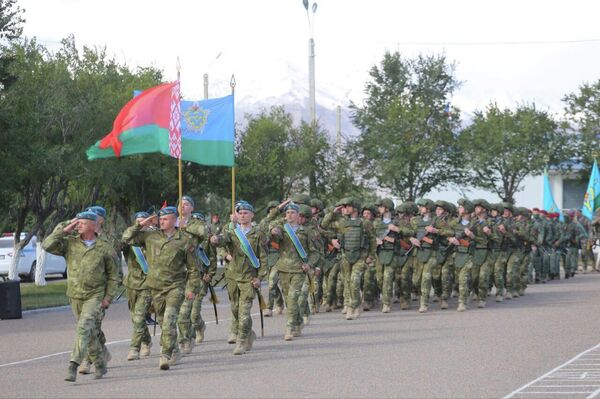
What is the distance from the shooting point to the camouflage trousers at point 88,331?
42.5ft

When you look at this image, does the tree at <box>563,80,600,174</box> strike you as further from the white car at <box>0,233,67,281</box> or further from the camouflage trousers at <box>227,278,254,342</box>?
the camouflage trousers at <box>227,278,254,342</box>

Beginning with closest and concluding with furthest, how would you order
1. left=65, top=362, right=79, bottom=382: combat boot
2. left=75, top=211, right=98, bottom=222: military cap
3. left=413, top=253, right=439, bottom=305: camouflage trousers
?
left=65, top=362, right=79, bottom=382: combat boot, left=75, top=211, right=98, bottom=222: military cap, left=413, top=253, right=439, bottom=305: camouflage trousers

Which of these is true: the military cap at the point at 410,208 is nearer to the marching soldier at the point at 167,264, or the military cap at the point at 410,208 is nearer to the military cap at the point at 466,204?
the military cap at the point at 466,204

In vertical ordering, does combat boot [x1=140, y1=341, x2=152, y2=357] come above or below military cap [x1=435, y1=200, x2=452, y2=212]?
below

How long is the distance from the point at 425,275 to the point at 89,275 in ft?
34.4

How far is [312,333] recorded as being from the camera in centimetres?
1844

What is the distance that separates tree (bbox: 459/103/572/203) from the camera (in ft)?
184

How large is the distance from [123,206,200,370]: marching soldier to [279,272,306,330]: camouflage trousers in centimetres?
315

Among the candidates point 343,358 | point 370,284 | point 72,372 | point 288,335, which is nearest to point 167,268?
point 72,372

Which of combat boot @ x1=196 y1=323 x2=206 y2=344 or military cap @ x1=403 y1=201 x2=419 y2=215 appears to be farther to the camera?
military cap @ x1=403 y1=201 x2=419 y2=215

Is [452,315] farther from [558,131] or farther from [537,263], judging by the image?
[558,131]

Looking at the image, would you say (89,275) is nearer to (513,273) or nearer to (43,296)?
(513,273)

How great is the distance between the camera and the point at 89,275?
13.4m

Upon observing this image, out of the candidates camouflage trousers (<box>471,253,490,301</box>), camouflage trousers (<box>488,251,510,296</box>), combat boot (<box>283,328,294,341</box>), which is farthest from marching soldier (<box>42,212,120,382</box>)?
camouflage trousers (<box>488,251,510,296</box>)
